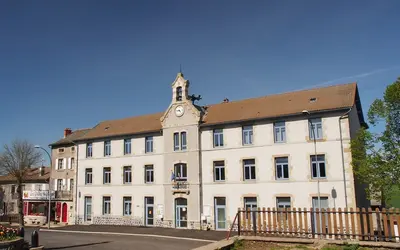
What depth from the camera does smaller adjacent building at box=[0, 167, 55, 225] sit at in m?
41.3

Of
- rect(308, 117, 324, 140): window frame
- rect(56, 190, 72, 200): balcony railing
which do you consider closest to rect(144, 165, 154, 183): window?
rect(56, 190, 72, 200): balcony railing

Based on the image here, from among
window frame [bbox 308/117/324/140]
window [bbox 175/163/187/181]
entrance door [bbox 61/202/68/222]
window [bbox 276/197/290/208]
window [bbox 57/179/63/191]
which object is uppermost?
window frame [bbox 308/117/324/140]

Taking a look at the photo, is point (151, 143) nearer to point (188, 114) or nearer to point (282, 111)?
point (188, 114)

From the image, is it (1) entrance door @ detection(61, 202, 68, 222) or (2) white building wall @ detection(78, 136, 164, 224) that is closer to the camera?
(2) white building wall @ detection(78, 136, 164, 224)

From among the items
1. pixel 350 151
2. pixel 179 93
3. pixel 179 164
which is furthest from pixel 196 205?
pixel 350 151

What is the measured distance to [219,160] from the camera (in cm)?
2917

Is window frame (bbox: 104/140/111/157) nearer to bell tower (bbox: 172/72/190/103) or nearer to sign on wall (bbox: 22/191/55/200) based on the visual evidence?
bell tower (bbox: 172/72/190/103)

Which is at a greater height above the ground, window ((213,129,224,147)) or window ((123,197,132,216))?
window ((213,129,224,147))

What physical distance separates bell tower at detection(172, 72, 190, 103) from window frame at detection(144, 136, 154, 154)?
4357 millimetres

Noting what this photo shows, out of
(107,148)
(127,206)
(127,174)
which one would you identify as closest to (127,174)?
(127,174)

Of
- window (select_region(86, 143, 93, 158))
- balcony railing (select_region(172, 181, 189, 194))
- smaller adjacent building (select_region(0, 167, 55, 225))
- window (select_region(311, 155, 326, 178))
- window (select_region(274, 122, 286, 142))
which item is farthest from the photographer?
smaller adjacent building (select_region(0, 167, 55, 225))

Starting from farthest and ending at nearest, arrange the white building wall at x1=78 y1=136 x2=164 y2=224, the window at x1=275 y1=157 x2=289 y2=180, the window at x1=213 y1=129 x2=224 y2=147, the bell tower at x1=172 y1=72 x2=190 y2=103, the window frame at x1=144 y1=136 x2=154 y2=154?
the window frame at x1=144 y1=136 x2=154 y2=154 → the white building wall at x1=78 y1=136 x2=164 y2=224 → the bell tower at x1=172 y1=72 x2=190 y2=103 → the window at x1=213 y1=129 x2=224 y2=147 → the window at x1=275 y1=157 x2=289 y2=180

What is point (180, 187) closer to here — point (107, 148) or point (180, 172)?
point (180, 172)

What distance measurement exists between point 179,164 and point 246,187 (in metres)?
6.56
